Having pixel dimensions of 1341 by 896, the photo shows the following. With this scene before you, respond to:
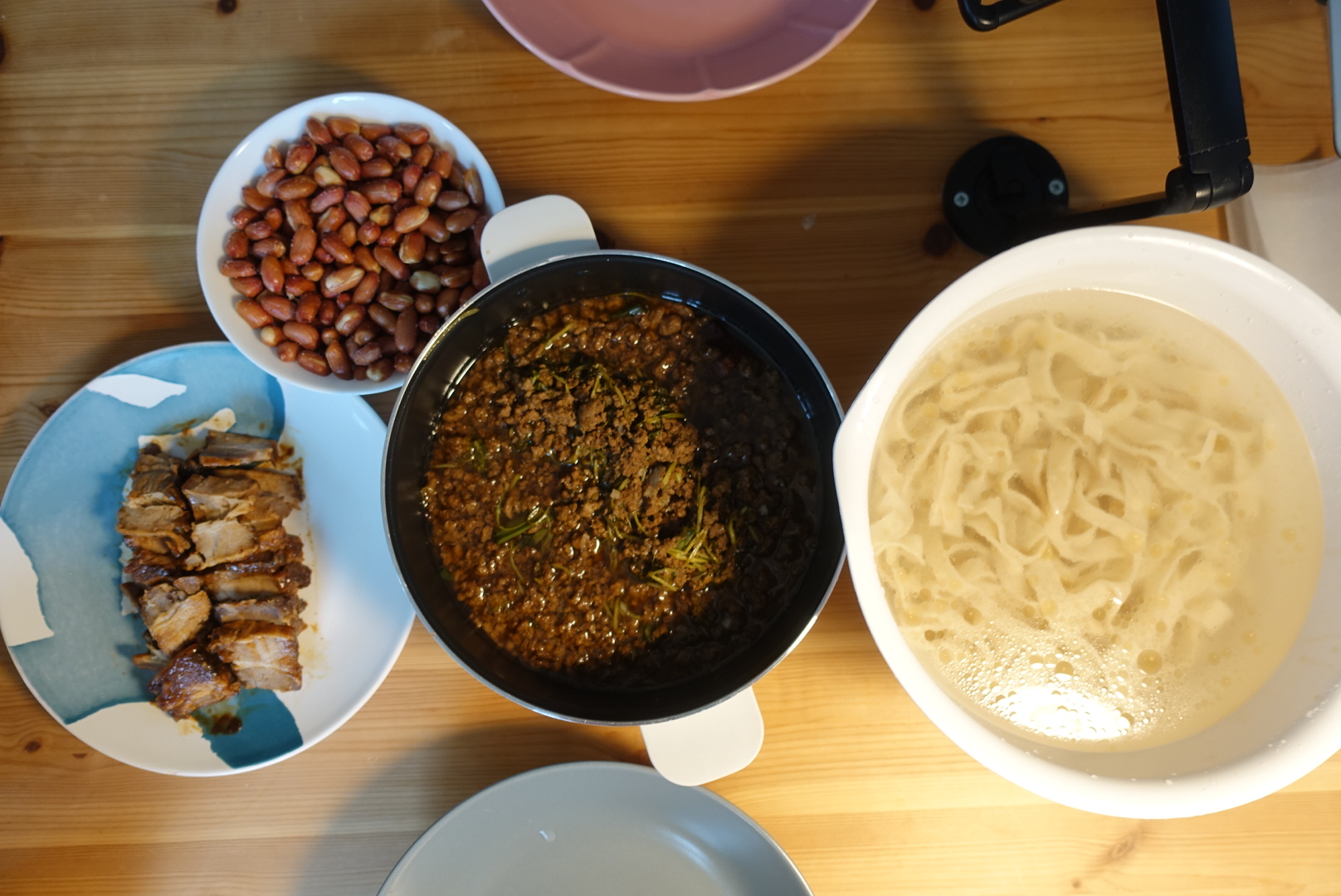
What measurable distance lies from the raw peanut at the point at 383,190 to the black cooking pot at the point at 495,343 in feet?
0.70

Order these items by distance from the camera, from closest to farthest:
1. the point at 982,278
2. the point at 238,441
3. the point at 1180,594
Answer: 1. the point at 982,278
2. the point at 1180,594
3. the point at 238,441

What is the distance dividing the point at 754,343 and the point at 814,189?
0.26 m

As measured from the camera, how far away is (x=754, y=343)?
103 cm

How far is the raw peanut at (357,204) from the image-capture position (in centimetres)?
104

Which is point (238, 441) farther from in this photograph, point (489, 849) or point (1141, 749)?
point (1141, 749)

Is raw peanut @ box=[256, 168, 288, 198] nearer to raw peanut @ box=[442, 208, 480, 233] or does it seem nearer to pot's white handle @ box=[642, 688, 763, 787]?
raw peanut @ box=[442, 208, 480, 233]

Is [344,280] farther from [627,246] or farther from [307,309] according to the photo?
[627,246]

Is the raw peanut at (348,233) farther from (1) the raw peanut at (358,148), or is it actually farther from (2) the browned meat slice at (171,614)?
(2) the browned meat slice at (171,614)

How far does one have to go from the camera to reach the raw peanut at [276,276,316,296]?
106 cm

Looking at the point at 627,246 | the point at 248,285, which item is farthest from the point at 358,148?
the point at 627,246

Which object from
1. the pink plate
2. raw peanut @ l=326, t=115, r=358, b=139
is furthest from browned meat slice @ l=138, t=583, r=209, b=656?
the pink plate

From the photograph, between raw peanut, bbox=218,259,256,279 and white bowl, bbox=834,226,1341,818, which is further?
raw peanut, bbox=218,259,256,279

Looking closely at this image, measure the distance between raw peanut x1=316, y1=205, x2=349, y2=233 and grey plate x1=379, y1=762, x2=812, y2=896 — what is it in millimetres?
782

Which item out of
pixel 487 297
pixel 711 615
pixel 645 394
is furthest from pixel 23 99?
pixel 711 615
